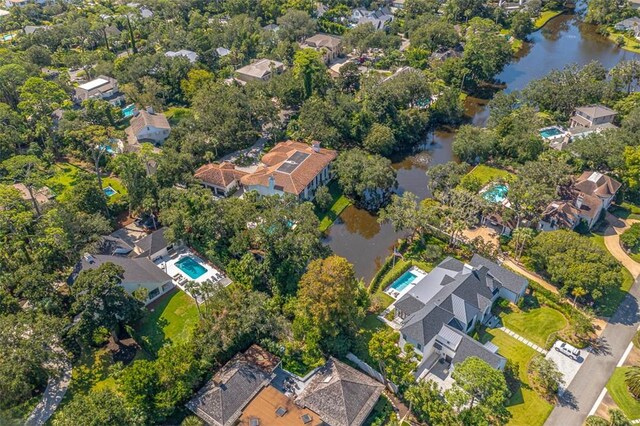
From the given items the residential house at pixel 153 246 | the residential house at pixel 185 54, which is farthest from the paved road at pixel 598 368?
the residential house at pixel 185 54

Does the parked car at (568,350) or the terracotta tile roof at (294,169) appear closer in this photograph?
the parked car at (568,350)

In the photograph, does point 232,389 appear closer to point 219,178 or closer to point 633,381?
point 219,178

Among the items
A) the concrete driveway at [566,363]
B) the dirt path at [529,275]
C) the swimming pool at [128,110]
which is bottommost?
the swimming pool at [128,110]

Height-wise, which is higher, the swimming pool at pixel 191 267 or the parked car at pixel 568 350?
the parked car at pixel 568 350

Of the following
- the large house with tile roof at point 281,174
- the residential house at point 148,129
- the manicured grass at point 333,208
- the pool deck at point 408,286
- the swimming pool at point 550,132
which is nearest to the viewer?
the pool deck at point 408,286

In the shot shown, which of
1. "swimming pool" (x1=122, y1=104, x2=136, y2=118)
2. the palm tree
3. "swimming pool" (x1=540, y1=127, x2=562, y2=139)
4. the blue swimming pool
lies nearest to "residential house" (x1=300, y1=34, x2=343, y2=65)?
"swimming pool" (x1=122, y1=104, x2=136, y2=118)

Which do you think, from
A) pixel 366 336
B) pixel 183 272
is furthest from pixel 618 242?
pixel 183 272

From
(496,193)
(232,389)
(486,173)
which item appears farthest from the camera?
(486,173)

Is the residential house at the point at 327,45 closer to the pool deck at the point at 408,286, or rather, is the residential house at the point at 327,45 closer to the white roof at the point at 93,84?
the white roof at the point at 93,84

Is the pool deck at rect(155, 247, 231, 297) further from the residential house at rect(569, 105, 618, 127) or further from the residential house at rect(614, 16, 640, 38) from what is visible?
the residential house at rect(614, 16, 640, 38)
